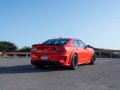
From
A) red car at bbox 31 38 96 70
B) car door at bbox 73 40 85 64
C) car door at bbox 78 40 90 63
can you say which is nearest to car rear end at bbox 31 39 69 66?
red car at bbox 31 38 96 70

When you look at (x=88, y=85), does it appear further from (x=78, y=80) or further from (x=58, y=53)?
(x=58, y=53)

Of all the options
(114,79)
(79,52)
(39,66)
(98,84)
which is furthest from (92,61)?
(98,84)

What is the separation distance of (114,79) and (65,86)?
2041 mm

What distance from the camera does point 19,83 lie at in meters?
9.62

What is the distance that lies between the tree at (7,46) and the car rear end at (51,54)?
4225 cm

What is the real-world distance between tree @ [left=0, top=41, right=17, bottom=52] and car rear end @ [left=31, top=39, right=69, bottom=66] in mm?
42249

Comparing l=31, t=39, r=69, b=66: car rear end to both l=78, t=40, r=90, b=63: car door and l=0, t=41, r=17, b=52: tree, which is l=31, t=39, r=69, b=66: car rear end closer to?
l=78, t=40, r=90, b=63: car door

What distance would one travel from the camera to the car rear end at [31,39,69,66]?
44.3 ft

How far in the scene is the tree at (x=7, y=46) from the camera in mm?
56406

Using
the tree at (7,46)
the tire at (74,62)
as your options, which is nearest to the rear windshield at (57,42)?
the tire at (74,62)

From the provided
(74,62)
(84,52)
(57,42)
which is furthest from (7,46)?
(74,62)

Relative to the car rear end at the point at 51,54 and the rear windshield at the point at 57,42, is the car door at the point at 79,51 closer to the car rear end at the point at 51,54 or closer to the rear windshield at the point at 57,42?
the rear windshield at the point at 57,42

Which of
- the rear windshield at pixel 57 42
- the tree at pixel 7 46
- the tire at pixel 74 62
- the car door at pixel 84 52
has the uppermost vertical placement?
the tree at pixel 7 46

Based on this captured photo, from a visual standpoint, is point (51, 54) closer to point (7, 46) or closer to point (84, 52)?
point (84, 52)
